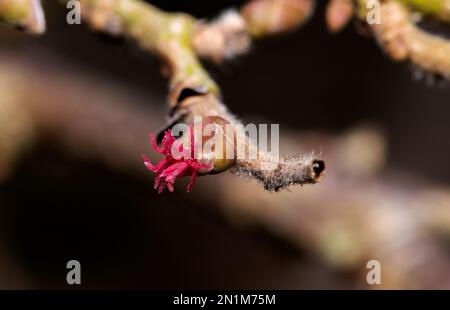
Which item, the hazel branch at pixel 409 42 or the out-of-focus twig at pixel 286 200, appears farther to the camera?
the out-of-focus twig at pixel 286 200

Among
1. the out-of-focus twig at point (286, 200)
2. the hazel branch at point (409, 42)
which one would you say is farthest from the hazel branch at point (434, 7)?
the out-of-focus twig at point (286, 200)

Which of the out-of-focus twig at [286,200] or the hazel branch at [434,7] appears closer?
the hazel branch at [434,7]

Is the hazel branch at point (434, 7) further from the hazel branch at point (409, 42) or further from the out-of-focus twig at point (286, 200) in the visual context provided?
the out-of-focus twig at point (286, 200)

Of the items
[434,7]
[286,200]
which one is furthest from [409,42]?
[286,200]

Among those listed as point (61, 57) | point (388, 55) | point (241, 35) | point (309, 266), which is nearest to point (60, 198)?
point (61, 57)

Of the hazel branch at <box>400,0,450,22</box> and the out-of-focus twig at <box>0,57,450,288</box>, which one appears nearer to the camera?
the hazel branch at <box>400,0,450,22</box>

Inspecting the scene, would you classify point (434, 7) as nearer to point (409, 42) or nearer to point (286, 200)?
A: point (409, 42)

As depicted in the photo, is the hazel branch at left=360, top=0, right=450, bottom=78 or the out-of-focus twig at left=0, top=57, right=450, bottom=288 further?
the out-of-focus twig at left=0, top=57, right=450, bottom=288

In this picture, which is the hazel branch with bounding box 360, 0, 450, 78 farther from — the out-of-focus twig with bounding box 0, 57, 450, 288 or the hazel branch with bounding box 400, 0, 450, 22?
the out-of-focus twig with bounding box 0, 57, 450, 288

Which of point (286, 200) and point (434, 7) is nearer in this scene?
point (434, 7)

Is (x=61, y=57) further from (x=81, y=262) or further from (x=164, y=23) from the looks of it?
(x=164, y=23)

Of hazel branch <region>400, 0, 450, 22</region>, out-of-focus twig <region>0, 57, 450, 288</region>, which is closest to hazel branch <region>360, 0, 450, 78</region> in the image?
hazel branch <region>400, 0, 450, 22</region>
